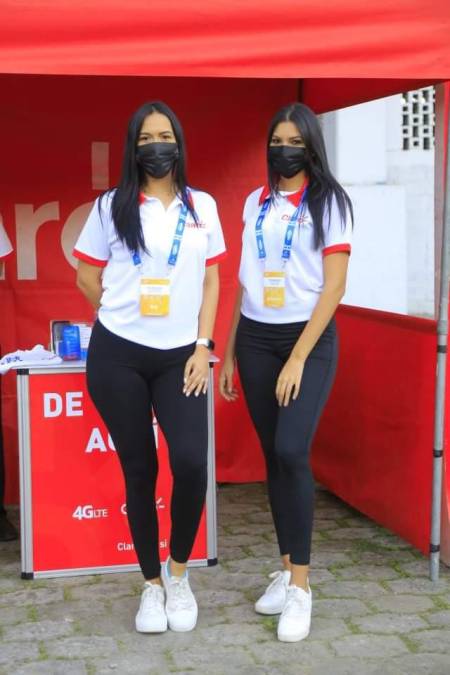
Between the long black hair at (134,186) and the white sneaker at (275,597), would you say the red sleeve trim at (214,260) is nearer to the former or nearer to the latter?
the long black hair at (134,186)

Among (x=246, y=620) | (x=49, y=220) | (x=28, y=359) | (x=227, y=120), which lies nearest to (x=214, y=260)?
(x=28, y=359)

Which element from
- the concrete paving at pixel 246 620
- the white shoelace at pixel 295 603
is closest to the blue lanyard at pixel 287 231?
the white shoelace at pixel 295 603

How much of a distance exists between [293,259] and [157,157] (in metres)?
0.55

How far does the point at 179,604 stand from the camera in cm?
344

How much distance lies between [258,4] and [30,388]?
163cm

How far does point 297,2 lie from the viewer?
3.42m

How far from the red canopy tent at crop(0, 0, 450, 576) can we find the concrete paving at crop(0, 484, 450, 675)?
0.37 m

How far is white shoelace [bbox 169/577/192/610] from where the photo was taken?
3.44m

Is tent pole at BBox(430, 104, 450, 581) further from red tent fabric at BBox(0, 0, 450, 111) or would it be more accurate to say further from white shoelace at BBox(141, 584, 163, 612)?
white shoelace at BBox(141, 584, 163, 612)

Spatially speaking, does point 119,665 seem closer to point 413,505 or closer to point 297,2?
point 413,505

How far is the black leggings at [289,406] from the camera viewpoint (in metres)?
3.31

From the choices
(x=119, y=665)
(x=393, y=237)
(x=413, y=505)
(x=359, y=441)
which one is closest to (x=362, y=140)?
(x=393, y=237)

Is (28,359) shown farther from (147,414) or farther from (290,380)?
(290,380)

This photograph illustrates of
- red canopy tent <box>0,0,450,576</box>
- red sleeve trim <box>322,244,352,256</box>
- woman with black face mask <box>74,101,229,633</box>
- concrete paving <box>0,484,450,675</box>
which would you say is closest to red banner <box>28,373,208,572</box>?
concrete paving <box>0,484,450,675</box>
